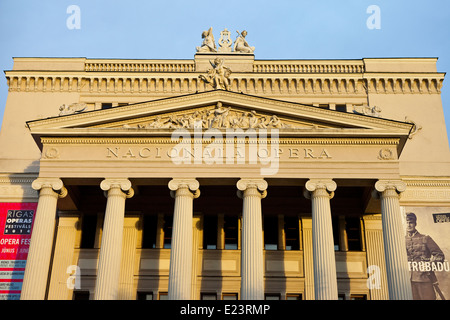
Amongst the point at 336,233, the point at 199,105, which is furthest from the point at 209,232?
the point at 199,105

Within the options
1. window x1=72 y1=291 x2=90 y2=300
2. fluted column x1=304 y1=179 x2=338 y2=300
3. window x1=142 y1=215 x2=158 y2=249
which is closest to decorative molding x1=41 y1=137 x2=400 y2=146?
fluted column x1=304 y1=179 x2=338 y2=300

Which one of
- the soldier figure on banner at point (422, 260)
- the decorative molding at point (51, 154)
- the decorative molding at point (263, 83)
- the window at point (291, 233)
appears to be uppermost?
the decorative molding at point (263, 83)

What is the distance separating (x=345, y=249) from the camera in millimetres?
37656

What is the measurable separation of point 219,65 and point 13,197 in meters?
15.3

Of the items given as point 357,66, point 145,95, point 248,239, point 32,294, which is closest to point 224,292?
point 248,239

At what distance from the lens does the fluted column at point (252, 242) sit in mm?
31141

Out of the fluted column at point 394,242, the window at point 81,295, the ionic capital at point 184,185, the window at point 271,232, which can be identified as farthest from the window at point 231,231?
the fluted column at point 394,242

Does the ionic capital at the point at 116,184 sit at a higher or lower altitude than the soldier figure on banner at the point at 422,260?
higher

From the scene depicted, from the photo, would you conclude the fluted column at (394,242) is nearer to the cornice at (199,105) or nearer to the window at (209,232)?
the cornice at (199,105)

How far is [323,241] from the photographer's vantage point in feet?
105

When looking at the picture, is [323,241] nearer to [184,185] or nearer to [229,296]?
[229,296]

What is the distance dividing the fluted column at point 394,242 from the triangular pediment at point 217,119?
3.01 metres

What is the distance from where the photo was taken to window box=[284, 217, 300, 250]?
124ft

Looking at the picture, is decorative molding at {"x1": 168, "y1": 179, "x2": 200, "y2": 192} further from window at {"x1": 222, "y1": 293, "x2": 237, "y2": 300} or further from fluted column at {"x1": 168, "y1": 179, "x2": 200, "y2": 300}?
window at {"x1": 222, "y1": 293, "x2": 237, "y2": 300}
